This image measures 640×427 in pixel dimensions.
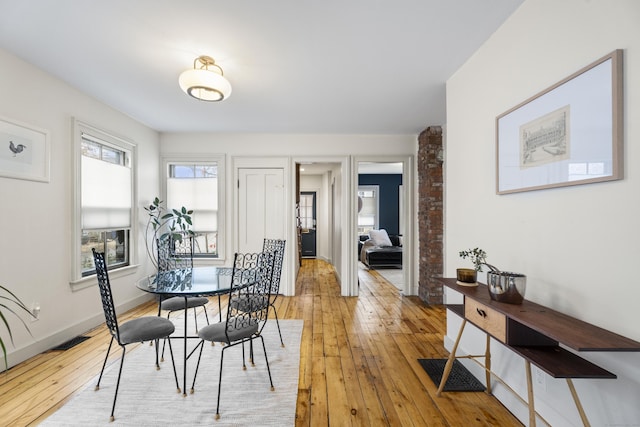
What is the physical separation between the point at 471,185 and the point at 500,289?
1081 millimetres

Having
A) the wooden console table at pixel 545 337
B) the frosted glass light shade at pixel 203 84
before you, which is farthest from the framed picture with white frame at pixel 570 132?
the frosted glass light shade at pixel 203 84

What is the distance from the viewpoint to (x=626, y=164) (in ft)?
3.92

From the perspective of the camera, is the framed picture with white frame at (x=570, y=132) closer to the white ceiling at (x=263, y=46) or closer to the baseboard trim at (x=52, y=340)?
the white ceiling at (x=263, y=46)

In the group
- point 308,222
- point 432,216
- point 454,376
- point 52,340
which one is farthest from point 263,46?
point 308,222

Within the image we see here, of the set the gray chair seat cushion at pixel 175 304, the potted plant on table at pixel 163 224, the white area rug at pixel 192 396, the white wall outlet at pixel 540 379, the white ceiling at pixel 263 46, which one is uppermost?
the white ceiling at pixel 263 46

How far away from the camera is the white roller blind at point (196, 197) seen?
479cm

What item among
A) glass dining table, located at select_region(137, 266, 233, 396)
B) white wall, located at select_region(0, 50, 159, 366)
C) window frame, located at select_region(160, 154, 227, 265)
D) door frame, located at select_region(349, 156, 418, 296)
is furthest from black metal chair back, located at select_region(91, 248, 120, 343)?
door frame, located at select_region(349, 156, 418, 296)

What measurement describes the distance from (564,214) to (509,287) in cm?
46

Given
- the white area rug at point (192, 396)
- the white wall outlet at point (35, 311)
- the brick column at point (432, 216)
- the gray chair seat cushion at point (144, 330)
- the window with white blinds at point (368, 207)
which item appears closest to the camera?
the white area rug at point (192, 396)

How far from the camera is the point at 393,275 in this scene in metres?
6.36

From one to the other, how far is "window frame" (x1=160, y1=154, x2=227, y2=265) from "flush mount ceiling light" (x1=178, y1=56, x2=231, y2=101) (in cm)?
232

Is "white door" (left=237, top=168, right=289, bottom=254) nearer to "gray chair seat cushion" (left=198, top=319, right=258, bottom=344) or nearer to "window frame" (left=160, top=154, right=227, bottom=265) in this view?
"window frame" (left=160, top=154, right=227, bottom=265)

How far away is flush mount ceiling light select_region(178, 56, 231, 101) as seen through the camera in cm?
232

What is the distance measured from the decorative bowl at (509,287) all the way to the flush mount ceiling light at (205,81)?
2.40m
